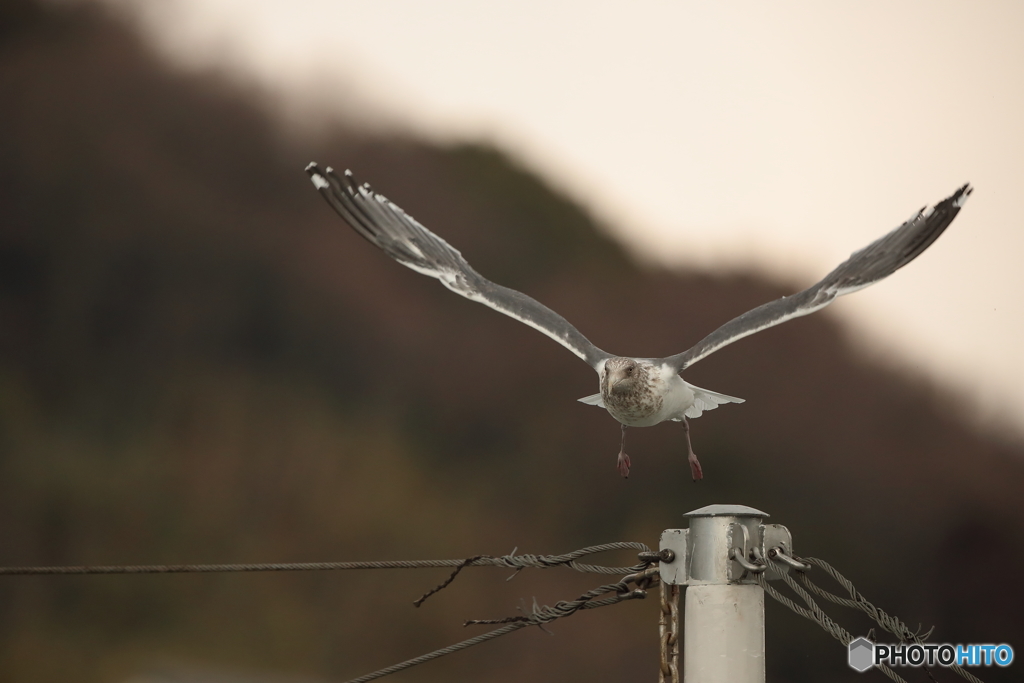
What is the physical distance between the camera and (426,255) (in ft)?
12.3

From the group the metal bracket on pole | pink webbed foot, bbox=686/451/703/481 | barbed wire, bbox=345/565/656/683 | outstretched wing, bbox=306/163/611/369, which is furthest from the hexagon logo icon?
outstretched wing, bbox=306/163/611/369

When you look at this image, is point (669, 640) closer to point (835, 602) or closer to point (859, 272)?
point (835, 602)

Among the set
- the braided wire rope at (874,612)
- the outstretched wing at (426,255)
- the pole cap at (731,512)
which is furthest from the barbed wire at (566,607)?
the outstretched wing at (426,255)

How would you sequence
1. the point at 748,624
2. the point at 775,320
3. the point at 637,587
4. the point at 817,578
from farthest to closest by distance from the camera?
the point at 817,578, the point at 775,320, the point at 637,587, the point at 748,624

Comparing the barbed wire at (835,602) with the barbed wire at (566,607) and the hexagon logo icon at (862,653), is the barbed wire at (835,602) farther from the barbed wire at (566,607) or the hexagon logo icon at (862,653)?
the barbed wire at (566,607)

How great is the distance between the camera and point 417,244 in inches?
149

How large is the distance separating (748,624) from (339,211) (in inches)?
95.8

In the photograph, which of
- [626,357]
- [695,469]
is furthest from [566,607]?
[695,469]

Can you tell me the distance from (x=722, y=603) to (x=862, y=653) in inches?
16.4

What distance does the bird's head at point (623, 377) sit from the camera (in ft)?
11.0

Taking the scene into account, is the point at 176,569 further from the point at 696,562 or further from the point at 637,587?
the point at 696,562

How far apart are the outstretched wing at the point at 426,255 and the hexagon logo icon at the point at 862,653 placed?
5.96 ft

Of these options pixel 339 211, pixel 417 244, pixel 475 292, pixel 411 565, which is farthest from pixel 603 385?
pixel 411 565

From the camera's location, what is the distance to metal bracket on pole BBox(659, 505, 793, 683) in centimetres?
160
